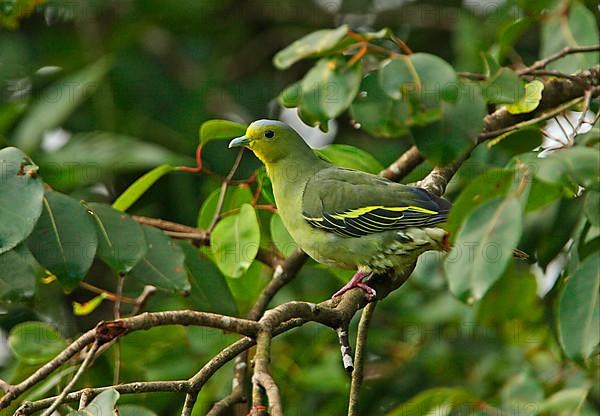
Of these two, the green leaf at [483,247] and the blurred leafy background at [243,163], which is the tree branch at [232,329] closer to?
the green leaf at [483,247]

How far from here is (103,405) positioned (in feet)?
6.38

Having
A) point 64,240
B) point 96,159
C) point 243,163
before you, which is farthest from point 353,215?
point 243,163

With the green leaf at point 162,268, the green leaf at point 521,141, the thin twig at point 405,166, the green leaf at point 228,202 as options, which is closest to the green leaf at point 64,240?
the green leaf at point 162,268

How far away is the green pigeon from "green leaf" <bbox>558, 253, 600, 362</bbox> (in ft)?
1.41

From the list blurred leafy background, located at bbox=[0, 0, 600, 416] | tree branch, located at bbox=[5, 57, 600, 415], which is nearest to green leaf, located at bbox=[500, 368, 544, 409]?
blurred leafy background, located at bbox=[0, 0, 600, 416]

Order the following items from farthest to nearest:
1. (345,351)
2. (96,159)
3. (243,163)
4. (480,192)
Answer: (243,163) → (96,159) → (345,351) → (480,192)

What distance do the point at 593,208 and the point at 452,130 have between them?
465mm

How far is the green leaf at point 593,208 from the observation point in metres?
2.53

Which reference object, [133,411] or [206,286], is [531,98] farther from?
[133,411]

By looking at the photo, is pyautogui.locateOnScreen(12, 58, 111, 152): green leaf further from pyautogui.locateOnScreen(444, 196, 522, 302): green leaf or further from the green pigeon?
pyautogui.locateOnScreen(444, 196, 522, 302): green leaf

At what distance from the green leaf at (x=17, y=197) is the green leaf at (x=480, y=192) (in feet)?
3.43

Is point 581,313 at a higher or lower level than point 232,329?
lower

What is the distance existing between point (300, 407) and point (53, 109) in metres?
1.97

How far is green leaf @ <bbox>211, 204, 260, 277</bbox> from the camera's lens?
9.63 feet
